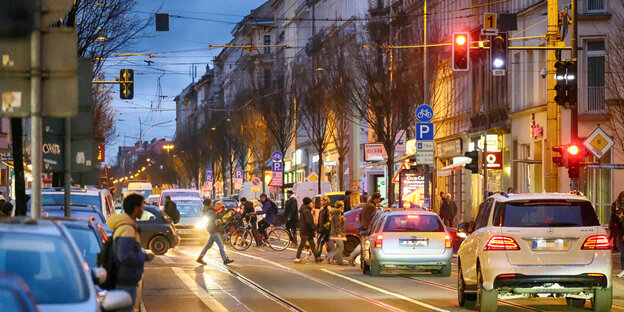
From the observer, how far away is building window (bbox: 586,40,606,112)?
4312 centimetres

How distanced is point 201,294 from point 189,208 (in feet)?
78.3

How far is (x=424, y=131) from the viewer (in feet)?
126

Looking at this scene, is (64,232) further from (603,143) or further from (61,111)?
(603,143)

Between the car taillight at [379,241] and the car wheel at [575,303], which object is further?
the car taillight at [379,241]

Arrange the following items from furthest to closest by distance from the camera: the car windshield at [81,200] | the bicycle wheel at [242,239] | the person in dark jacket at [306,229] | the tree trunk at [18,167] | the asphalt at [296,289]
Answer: the bicycle wheel at [242,239] < the person in dark jacket at [306,229] < the car windshield at [81,200] < the tree trunk at [18,167] < the asphalt at [296,289]

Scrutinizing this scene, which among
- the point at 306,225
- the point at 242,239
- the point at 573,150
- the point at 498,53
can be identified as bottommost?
the point at 242,239

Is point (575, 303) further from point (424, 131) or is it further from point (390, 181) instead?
point (390, 181)

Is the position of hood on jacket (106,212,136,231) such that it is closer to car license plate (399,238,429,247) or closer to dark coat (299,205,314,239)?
car license plate (399,238,429,247)

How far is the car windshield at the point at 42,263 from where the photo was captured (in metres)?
8.58

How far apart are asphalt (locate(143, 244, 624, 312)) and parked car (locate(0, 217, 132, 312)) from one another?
31.3 ft

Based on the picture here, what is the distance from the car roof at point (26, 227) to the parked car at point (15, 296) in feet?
6.53

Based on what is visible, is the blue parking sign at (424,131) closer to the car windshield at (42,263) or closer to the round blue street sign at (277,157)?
the round blue street sign at (277,157)

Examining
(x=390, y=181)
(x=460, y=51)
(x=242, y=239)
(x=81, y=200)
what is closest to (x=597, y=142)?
(x=460, y=51)

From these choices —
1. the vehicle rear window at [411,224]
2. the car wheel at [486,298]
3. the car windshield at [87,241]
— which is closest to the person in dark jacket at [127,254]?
the car windshield at [87,241]
